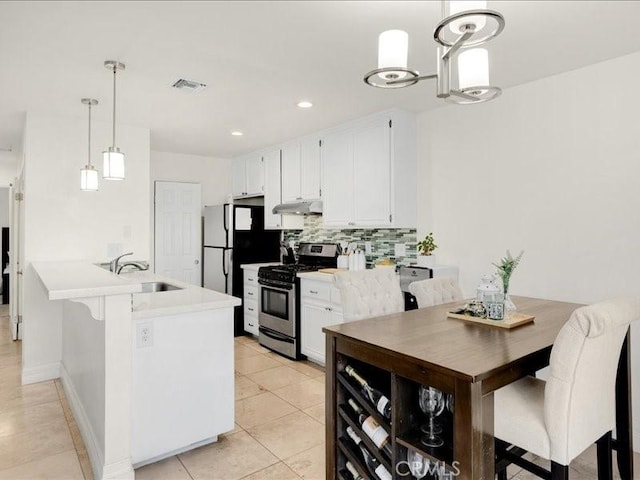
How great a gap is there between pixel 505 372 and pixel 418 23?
5.73ft

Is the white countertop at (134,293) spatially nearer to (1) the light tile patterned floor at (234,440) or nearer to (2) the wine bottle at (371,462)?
(1) the light tile patterned floor at (234,440)

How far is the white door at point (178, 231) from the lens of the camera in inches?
211

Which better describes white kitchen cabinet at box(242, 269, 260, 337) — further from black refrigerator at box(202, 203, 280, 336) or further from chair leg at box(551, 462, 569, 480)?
chair leg at box(551, 462, 569, 480)

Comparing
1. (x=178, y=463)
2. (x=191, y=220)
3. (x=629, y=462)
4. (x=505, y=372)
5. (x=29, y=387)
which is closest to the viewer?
(x=505, y=372)

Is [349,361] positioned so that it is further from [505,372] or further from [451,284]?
[451,284]

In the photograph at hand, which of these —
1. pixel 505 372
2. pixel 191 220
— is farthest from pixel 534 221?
pixel 191 220

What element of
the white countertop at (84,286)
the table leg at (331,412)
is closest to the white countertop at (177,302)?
the white countertop at (84,286)

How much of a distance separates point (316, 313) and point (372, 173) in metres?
1.44

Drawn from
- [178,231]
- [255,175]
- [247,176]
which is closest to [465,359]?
[255,175]

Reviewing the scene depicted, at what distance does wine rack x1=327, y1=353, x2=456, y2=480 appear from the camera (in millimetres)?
1509

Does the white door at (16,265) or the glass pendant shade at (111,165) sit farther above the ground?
the glass pendant shade at (111,165)

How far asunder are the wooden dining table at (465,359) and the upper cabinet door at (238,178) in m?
3.88

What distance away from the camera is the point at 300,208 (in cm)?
442

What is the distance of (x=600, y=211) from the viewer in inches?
105
